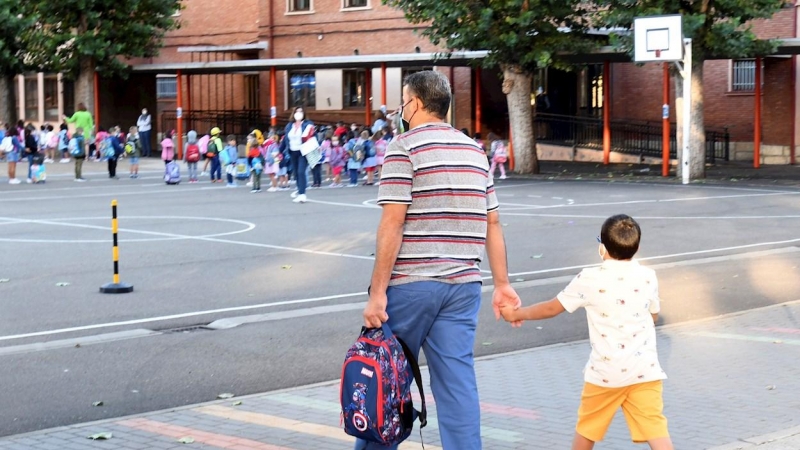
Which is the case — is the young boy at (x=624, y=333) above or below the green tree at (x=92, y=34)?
below

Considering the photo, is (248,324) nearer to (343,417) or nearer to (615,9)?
(343,417)

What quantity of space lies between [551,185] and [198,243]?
45.6ft

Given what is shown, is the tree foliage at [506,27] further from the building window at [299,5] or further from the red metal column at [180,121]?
Result: the building window at [299,5]

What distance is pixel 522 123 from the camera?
34.0 metres

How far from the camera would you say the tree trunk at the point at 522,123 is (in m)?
33.5

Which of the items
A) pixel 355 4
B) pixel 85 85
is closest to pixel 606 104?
pixel 355 4

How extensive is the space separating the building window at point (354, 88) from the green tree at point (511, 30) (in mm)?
12761

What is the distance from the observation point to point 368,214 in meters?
21.5

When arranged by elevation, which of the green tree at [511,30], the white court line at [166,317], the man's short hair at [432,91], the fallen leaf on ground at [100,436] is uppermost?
the green tree at [511,30]

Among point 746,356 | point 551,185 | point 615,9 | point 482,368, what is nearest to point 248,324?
point 482,368

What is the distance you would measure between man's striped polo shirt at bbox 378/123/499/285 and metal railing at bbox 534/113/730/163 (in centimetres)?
3321

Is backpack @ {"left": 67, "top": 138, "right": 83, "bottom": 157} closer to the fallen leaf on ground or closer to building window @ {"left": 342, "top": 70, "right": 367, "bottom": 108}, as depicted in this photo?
building window @ {"left": 342, "top": 70, "right": 367, "bottom": 108}

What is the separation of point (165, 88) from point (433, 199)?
48914 mm

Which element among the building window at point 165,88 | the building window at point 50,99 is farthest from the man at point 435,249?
the building window at point 50,99
